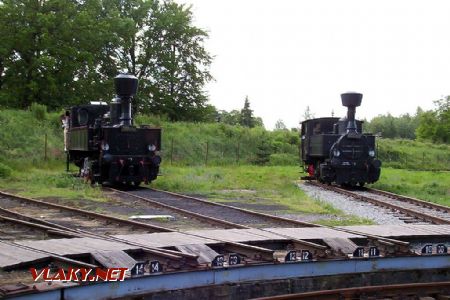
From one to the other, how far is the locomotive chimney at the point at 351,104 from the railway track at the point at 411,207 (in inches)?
93.8

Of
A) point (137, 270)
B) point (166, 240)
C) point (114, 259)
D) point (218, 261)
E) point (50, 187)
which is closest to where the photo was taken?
point (137, 270)

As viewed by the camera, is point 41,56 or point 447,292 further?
point 41,56

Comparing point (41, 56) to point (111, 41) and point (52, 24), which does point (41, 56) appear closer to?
point (52, 24)

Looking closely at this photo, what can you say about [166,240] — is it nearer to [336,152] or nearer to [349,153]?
[336,152]

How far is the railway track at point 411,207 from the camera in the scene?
12.4 meters

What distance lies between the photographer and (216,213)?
1249cm

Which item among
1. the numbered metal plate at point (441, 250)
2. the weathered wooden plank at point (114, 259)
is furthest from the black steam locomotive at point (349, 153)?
the weathered wooden plank at point (114, 259)

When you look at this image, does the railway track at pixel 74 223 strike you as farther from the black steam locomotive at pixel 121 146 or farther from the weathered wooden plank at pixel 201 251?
the black steam locomotive at pixel 121 146

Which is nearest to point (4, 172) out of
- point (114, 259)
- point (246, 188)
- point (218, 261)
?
point (246, 188)

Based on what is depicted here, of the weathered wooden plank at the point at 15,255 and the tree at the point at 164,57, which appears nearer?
the weathered wooden plank at the point at 15,255

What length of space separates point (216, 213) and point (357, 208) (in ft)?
12.7

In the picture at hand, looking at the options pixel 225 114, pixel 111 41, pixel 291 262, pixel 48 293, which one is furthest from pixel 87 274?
pixel 225 114

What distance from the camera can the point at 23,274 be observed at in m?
6.06

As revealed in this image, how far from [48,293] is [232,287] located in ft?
6.82
